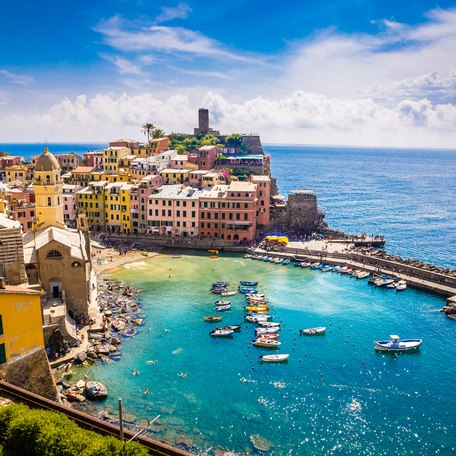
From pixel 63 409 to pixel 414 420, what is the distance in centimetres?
2936

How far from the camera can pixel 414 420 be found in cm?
3884

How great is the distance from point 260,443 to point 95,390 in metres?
15.1

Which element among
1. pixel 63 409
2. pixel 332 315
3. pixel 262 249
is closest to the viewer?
pixel 63 409

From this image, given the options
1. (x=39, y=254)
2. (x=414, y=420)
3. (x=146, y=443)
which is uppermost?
(x=39, y=254)

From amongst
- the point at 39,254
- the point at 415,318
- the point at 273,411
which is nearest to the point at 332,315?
the point at 415,318

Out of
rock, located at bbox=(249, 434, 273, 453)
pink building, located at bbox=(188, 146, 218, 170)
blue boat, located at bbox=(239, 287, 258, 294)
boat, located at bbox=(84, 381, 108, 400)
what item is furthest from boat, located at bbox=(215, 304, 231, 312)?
pink building, located at bbox=(188, 146, 218, 170)

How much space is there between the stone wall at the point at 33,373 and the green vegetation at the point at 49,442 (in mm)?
11983

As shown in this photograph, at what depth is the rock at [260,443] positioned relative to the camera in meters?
34.5

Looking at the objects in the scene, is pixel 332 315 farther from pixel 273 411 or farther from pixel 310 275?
pixel 273 411

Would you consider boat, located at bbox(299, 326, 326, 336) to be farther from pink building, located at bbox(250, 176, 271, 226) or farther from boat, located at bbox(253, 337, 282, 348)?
pink building, located at bbox(250, 176, 271, 226)

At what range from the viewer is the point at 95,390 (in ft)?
130

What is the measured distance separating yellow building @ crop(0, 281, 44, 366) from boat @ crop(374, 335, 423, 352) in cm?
3591

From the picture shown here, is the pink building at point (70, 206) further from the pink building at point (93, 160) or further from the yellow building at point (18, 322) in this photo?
the yellow building at point (18, 322)

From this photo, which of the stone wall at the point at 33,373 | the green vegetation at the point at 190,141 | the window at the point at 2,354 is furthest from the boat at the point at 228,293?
the green vegetation at the point at 190,141
